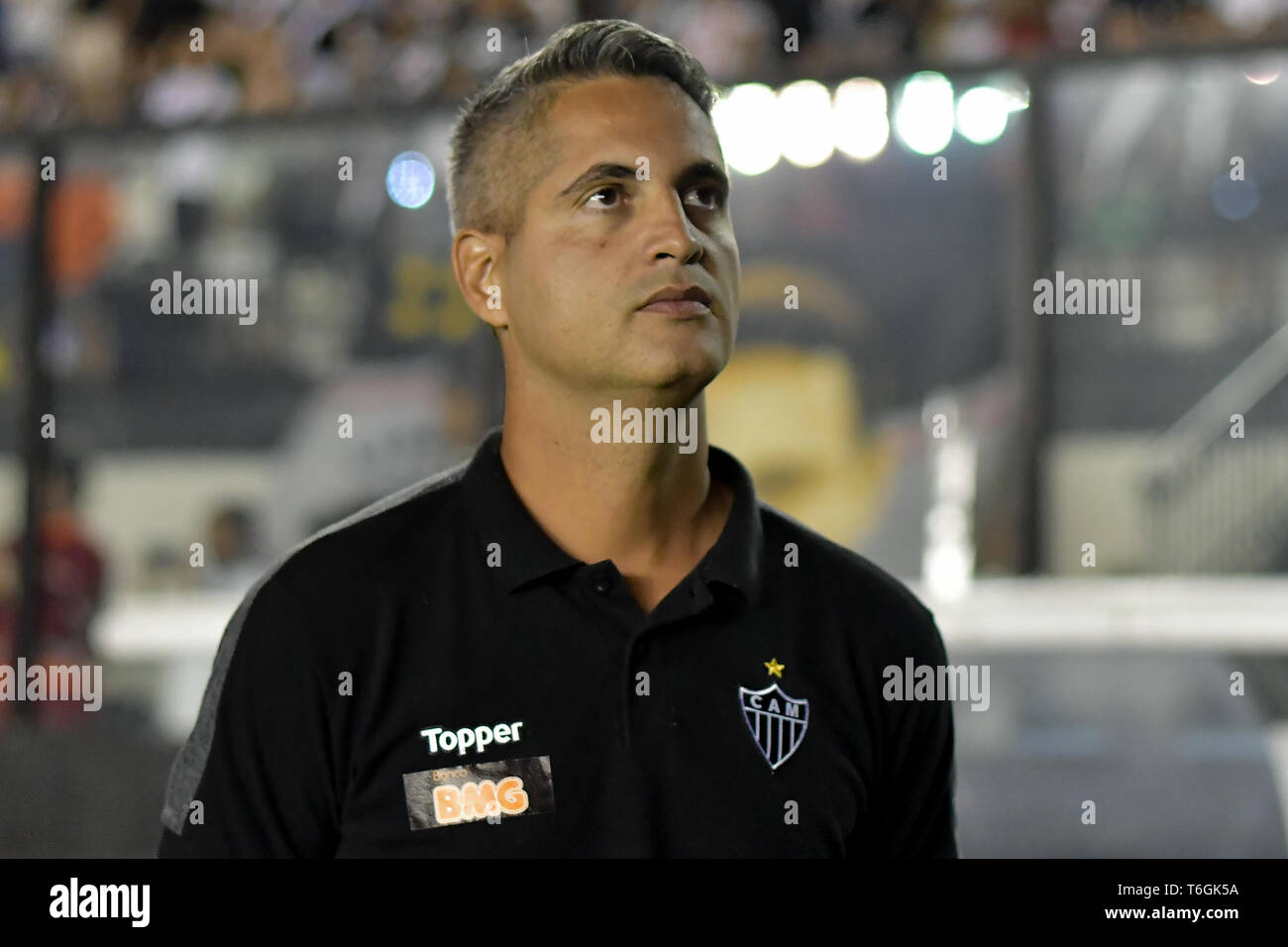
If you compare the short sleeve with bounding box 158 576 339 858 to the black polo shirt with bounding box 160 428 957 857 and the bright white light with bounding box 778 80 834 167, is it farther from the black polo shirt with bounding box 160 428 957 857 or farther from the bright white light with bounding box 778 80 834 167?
the bright white light with bounding box 778 80 834 167

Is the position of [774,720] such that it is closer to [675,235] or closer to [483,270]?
[675,235]

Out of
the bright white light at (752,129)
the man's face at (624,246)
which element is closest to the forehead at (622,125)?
the man's face at (624,246)

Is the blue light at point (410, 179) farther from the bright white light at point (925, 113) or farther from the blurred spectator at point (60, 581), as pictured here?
the bright white light at point (925, 113)

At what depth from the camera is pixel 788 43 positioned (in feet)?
19.1

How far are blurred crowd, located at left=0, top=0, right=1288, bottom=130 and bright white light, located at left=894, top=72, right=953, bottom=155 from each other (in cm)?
8

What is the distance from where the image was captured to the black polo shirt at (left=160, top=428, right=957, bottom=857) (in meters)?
1.75

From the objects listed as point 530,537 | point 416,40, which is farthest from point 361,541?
point 416,40

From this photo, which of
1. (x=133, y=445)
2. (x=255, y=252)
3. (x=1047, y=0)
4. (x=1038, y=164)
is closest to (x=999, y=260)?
(x=1038, y=164)

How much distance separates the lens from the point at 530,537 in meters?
1.90

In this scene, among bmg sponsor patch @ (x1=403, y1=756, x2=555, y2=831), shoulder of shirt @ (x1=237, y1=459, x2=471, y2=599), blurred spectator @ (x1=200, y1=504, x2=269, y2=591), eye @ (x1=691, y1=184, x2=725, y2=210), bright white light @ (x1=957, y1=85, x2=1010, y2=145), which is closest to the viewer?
bmg sponsor patch @ (x1=403, y1=756, x2=555, y2=831)

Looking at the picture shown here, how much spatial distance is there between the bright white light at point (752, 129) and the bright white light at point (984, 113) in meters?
0.63

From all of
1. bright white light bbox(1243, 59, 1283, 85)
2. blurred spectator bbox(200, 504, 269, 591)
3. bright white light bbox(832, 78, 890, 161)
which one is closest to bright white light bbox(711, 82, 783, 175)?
bright white light bbox(832, 78, 890, 161)

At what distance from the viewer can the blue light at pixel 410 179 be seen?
18.3ft
